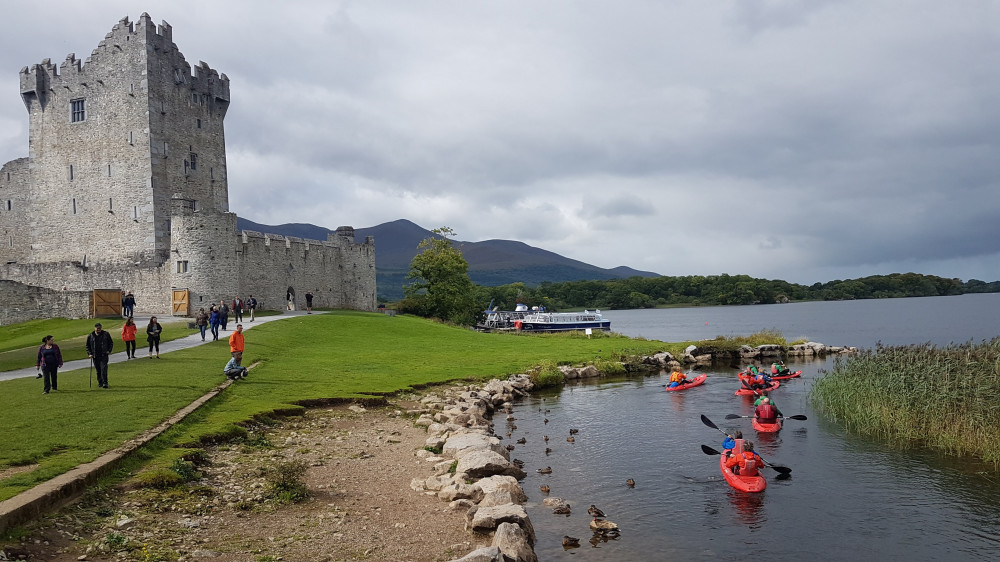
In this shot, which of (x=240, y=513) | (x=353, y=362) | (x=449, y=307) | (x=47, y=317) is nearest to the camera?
(x=240, y=513)

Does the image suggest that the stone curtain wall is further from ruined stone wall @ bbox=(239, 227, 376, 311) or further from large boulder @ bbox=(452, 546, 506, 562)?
large boulder @ bbox=(452, 546, 506, 562)

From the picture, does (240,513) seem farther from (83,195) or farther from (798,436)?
(83,195)

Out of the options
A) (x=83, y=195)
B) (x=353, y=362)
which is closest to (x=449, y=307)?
(x=83, y=195)

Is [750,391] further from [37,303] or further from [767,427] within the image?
[37,303]

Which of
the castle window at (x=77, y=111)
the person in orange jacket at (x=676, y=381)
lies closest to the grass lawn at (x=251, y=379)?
the person in orange jacket at (x=676, y=381)

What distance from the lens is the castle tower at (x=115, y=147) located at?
57.6m

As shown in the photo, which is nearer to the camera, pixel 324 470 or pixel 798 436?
pixel 324 470

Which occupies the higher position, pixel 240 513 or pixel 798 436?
pixel 240 513

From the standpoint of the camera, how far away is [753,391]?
28922 millimetres

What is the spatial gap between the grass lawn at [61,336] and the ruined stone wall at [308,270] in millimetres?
9528

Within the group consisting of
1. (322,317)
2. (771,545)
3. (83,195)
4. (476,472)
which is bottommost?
(771,545)

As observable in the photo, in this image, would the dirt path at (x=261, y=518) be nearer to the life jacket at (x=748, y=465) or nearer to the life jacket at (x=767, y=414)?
the life jacket at (x=748, y=465)

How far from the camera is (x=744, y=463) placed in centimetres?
1594

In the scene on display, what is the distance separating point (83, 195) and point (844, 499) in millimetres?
65904
